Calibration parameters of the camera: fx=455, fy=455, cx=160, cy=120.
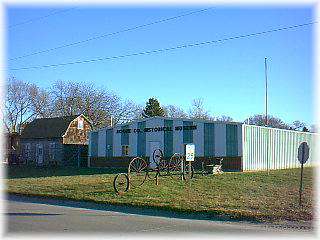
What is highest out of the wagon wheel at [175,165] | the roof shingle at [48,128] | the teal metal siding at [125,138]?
the roof shingle at [48,128]

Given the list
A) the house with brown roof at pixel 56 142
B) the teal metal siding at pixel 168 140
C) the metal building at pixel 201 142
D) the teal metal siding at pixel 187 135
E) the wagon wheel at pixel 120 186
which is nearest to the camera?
the wagon wheel at pixel 120 186

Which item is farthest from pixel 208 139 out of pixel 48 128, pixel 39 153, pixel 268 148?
pixel 39 153

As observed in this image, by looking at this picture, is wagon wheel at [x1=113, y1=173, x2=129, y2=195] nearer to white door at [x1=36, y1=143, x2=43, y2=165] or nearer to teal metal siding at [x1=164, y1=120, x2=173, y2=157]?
teal metal siding at [x1=164, y1=120, x2=173, y2=157]

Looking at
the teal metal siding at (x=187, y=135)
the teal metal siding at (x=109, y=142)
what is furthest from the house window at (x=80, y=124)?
the teal metal siding at (x=187, y=135)

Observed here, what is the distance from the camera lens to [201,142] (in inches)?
1350

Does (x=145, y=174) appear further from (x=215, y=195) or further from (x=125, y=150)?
(x=125, y=150)

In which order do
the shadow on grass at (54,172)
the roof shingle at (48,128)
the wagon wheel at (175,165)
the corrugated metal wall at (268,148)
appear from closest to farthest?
the wagon wheel at (175,165) → the shadow on grass at (54,172) → the corrugated metal wall at (268,148) → the roof shingle at (48,128)

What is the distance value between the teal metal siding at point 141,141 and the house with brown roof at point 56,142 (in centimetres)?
1112

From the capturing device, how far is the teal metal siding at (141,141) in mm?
38188

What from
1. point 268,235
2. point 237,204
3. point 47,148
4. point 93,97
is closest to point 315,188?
point 237,204

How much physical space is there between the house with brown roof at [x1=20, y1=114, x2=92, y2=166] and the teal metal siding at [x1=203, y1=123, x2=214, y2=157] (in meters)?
17.8

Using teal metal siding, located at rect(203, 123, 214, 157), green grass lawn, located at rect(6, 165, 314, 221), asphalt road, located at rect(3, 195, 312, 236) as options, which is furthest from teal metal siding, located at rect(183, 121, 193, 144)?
asphalt road, located at rect(3, 195, 312, 236)

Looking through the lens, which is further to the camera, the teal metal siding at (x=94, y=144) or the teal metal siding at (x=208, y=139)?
the teal metal siding at (x=94, y=144)

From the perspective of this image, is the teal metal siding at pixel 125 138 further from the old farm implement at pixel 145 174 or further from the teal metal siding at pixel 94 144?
the old farm implement at pixel 145 174
